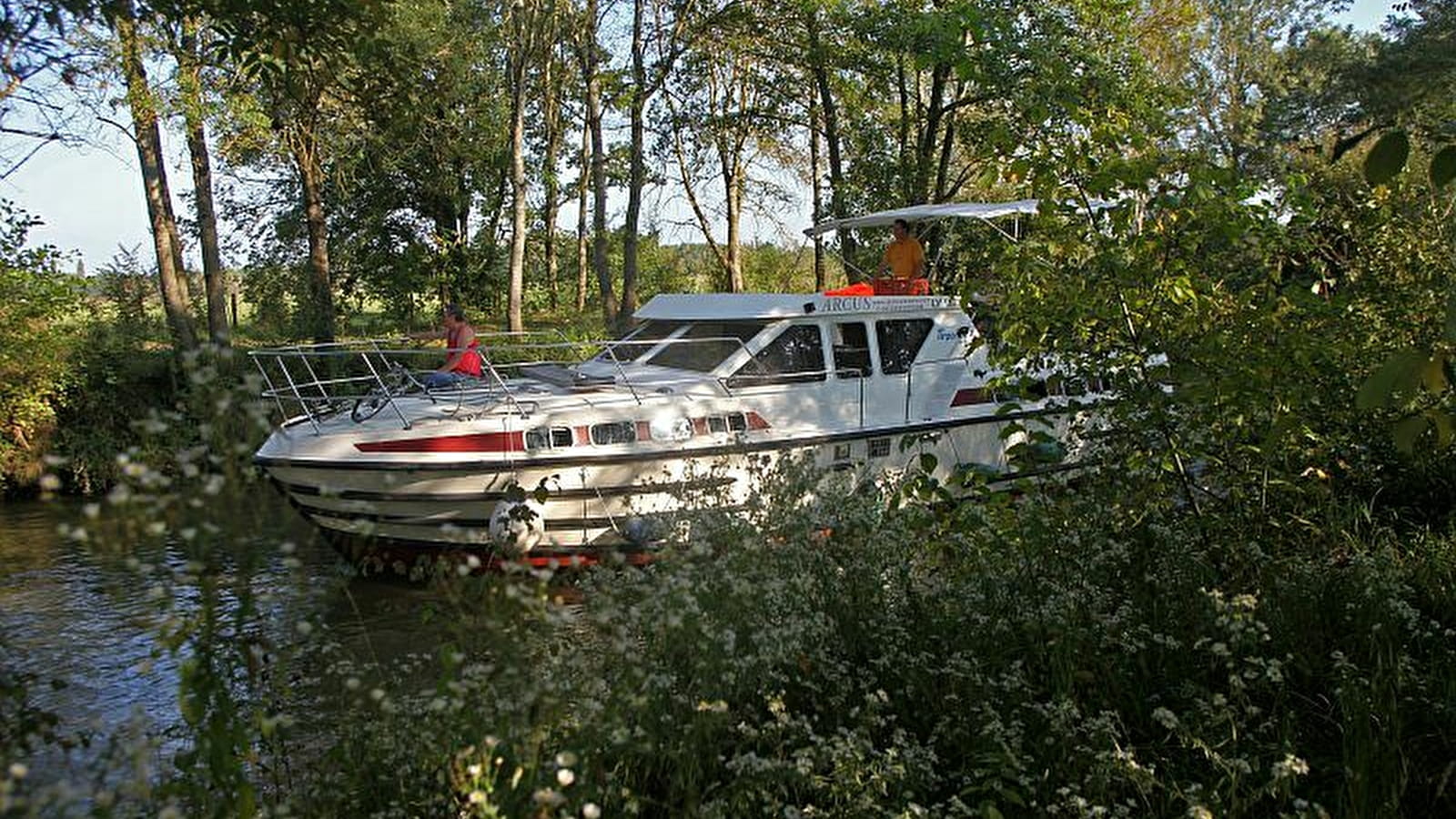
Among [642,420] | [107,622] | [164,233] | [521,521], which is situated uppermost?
[164,233]

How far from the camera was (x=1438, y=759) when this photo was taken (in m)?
3.71

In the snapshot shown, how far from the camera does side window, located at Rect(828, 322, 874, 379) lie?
1101 centimetres

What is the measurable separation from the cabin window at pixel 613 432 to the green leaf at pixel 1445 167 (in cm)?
800

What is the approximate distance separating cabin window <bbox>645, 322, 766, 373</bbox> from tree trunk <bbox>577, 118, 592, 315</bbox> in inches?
722

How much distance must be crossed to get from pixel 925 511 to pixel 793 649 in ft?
6.05

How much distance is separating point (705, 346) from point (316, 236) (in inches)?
496

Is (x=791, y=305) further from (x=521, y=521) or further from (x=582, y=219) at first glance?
(x=582, y=219)

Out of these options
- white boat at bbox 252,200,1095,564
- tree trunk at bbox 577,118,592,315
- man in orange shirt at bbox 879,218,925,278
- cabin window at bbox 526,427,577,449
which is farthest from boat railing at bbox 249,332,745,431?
tree trunk at bbox 577,118,592,315

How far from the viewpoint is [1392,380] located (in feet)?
7.45

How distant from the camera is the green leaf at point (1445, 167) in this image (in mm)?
2432

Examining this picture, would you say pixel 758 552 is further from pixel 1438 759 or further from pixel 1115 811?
pixel 1438 759

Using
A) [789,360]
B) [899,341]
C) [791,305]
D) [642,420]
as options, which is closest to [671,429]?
[642,420]

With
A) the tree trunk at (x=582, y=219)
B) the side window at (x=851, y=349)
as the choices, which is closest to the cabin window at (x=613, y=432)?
the side window at (x=851, y=349)

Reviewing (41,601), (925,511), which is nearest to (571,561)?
(925,511)
